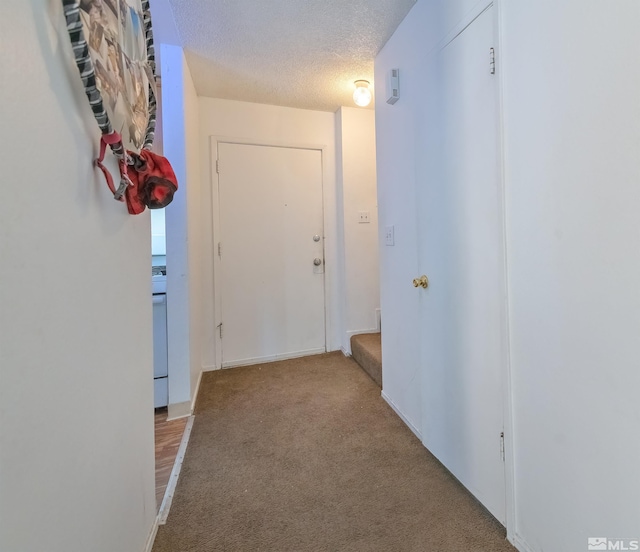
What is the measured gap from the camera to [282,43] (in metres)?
1.86

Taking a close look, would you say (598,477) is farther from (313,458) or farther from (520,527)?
(313,458)

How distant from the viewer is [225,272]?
2631 mm

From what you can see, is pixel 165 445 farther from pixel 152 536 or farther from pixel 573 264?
pixel 573 264

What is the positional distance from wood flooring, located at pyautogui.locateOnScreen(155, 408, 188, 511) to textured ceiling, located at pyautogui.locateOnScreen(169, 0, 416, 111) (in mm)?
2382

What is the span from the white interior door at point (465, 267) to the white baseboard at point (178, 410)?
1507 millimetres

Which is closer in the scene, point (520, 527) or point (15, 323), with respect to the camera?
point (15, 323)

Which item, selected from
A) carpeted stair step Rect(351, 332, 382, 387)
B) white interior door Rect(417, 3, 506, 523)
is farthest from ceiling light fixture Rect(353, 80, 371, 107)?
carpeted stair step Rect(351, 332, 382, 387)

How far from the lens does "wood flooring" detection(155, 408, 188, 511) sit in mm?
1386

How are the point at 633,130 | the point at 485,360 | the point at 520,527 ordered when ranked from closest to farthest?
1. the point at 633,130
2. the point at 520,527
3. the point at 485,360

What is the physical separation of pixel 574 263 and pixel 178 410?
2.20m

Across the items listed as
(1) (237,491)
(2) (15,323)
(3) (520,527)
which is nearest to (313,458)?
(1) (237,491)

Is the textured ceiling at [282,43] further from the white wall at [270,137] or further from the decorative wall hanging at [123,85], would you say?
the decorative wall hanging at [123,85]

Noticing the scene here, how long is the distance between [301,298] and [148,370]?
1.81 m

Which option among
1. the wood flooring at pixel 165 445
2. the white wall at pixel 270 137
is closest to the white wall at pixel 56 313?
the wood flooring at pixel 165 445
